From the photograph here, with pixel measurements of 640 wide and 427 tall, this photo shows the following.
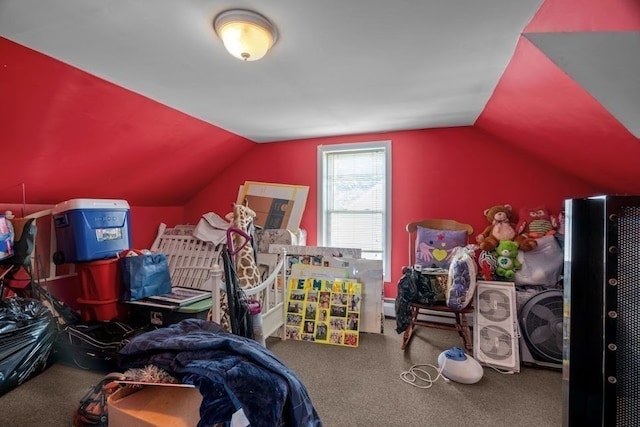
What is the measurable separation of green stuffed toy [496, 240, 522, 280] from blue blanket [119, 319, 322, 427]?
7.35 feet

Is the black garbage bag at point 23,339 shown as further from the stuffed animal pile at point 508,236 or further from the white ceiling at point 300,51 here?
the stuffed animal pile at point 508,236

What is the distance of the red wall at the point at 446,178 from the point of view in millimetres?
2979

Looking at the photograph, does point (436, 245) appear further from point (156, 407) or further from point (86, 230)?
point (86, 230)

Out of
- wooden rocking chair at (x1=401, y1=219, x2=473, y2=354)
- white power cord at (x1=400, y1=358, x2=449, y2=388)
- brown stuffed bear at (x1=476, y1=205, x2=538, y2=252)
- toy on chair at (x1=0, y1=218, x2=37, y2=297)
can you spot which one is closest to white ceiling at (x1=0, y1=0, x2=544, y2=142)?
brown stuffed bear at (x1=476, y1=205, x2=538, y2=252)

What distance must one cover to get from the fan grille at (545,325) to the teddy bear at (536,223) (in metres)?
0.58

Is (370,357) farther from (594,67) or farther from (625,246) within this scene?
(594,67)

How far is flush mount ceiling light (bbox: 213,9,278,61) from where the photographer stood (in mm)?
1420

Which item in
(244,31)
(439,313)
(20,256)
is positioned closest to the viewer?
(244,31)

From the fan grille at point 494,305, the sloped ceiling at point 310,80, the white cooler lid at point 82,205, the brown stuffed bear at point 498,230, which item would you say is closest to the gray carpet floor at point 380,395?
the fan grille at point 494,305

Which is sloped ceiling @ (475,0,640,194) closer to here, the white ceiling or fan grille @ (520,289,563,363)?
the white ceiling

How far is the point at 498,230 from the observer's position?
112 inches

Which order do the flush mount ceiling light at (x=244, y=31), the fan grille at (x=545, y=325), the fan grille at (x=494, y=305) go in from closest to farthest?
the flush mount ceiling light at (x=244, y=31)
the fan grille at (x=545, y=325)
the fan grille at (x=494, y=305)

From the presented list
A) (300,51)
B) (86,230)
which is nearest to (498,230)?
(300,51)

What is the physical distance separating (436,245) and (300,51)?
231 centimetres
